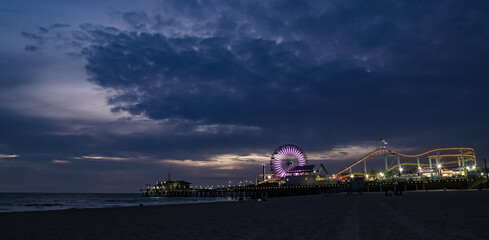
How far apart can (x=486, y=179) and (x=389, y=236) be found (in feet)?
264

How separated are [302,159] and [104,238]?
330 ft

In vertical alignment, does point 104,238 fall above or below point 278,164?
below

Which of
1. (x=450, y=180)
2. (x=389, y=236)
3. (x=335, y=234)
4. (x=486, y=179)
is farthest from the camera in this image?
(x=450, y=180)

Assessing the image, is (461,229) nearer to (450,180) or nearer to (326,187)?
(450,180)

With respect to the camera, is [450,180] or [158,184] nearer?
[450,180]

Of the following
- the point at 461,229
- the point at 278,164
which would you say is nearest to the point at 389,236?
the point at 461,229

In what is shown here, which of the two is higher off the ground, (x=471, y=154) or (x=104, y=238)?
(x=471, y=154)

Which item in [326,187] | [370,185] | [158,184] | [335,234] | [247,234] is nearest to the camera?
[335,234]

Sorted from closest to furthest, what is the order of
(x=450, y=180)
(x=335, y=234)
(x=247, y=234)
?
(x=335, y=234) < (x=247, y=234) < (x=450, y=180)

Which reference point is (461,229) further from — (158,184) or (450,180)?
(158,184)

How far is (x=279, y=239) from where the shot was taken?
940 cm

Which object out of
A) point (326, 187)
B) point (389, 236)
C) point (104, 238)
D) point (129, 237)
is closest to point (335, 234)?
point (389, 236)

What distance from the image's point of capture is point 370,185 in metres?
87.6

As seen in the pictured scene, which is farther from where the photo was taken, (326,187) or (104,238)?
(326,187)
